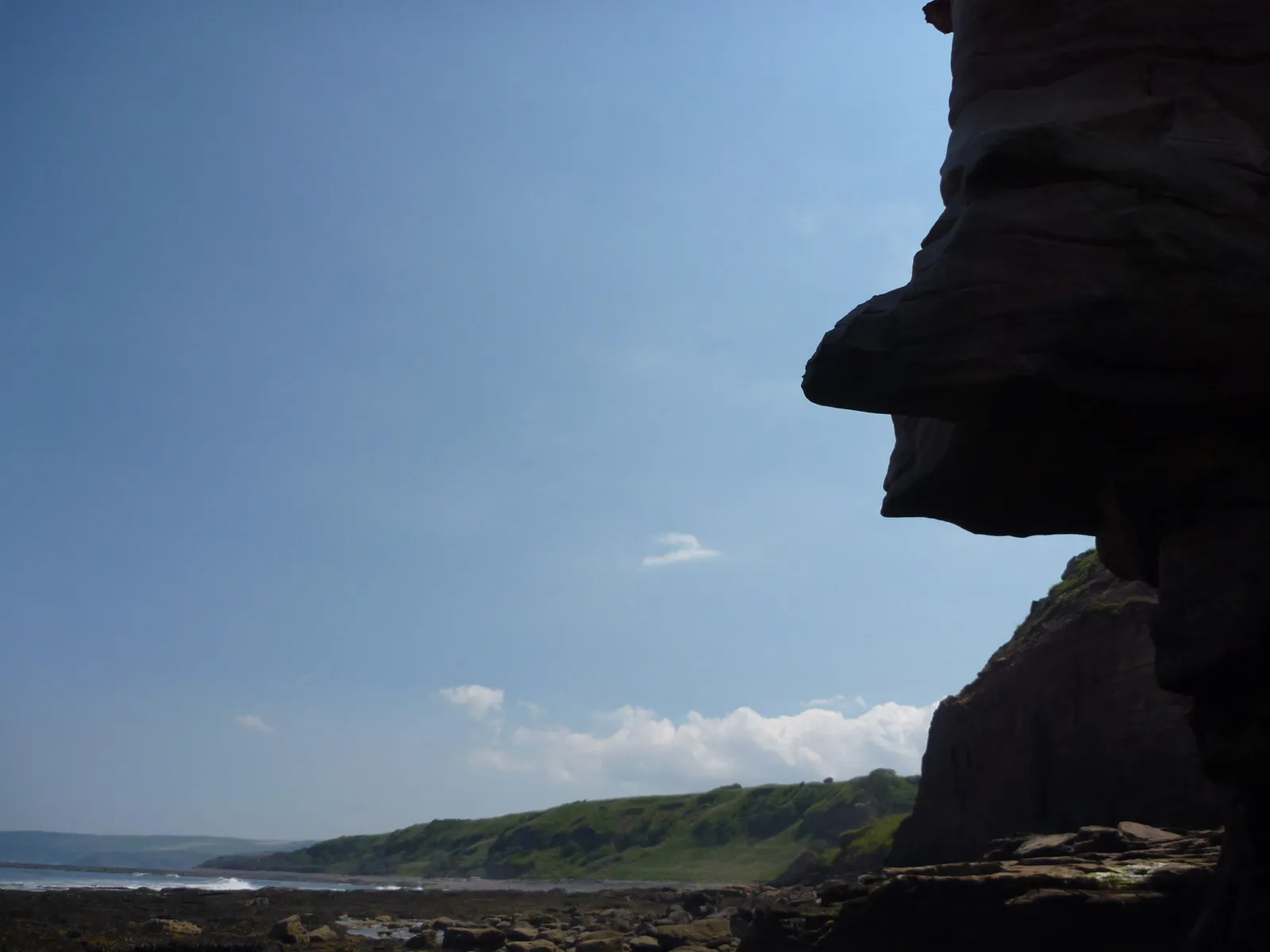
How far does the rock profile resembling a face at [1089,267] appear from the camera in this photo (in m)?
13.9

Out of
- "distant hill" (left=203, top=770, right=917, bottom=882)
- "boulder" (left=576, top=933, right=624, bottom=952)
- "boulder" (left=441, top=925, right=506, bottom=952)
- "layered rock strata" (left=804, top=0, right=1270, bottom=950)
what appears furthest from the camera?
"distant hill" (left=203, top=770, right=917, bottom=882)

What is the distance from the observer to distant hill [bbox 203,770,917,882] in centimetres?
11312

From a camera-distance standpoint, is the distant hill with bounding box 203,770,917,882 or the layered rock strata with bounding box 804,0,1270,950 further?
the distant hill with bounding box 203,770,917,882

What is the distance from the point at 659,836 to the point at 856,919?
400ft

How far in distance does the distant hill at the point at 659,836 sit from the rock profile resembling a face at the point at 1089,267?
297ft

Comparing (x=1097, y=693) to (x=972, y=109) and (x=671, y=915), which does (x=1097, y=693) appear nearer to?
(x=671, y=915)

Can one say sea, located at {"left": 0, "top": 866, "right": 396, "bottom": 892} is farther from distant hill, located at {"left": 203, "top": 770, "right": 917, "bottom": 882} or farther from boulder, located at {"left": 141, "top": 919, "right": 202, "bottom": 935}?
boulder, located at {"left": 141, "top": 919, "right": 202, "bottom": 935}

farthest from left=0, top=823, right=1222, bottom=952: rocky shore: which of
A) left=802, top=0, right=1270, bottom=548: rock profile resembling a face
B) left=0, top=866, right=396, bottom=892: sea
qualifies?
left=0, top=866, right=396, bottom=892: sea

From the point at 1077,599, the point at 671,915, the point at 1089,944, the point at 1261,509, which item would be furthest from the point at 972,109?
the point at 671,915

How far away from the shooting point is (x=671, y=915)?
146 ft

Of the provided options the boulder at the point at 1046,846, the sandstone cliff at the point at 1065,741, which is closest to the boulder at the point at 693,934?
the boulder at the point at 1046,846

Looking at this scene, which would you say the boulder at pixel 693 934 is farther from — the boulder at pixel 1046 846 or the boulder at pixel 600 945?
the boulder at pixel 1046 846

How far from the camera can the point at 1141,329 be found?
13.9 metres

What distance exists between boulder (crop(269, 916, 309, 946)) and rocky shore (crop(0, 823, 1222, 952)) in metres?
0.07
